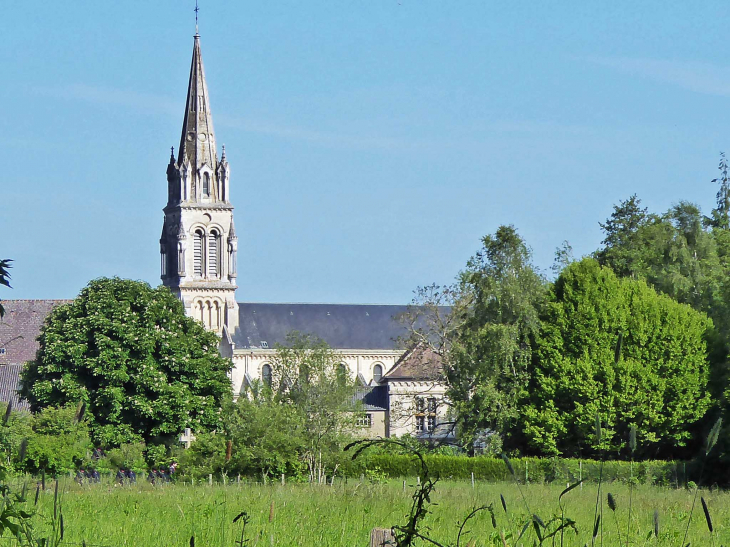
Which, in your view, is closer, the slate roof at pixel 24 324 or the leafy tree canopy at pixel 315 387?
the leafy tree canopy at pixel 315 387

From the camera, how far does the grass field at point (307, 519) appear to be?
916 cm

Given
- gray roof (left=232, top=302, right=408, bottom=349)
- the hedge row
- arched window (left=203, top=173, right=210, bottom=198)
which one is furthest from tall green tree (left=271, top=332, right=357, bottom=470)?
arched window (left=203, top=173, right=210, bottom=198)

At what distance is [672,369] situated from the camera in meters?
44.0

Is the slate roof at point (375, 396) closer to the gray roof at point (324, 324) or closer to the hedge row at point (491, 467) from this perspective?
the gray roof at point (324, 324)

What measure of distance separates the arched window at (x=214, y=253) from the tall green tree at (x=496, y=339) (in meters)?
44.9

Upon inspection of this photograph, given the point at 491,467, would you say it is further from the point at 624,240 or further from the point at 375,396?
the point at 375,396

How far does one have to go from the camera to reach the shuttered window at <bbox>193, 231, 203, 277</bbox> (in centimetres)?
8988

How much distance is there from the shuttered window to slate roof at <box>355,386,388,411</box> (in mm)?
17294

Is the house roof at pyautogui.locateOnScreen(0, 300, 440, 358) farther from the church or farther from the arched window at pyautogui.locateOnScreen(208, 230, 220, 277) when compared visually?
the arched window at pyautogui.locateOnScreen(208, 230, 220, 277)

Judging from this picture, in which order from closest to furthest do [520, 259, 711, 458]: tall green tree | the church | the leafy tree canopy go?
1. [520, 259, 711, 458]: tall green tree
2. the leafy tree canopy
3. the church

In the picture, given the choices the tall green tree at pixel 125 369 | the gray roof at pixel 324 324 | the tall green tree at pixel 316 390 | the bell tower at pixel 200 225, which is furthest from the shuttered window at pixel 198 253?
the tall green tree at pixel 125 369

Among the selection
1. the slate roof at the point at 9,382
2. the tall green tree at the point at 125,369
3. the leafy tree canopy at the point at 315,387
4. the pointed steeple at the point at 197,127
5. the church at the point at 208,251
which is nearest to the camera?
the leafy tree canopy at the point at 315,387

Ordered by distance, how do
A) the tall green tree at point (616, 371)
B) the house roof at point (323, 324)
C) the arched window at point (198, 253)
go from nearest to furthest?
the tall green tree at point (616, 371)
the arched window at point (198, 253)
the house roof at point (323, 324)

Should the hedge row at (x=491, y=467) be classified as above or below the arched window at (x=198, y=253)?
→ below
